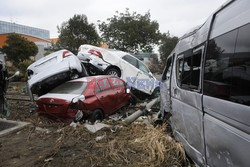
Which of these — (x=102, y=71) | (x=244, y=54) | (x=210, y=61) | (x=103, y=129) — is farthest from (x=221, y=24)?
(x=102, y=71)

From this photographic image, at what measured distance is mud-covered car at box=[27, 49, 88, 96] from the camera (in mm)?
6719

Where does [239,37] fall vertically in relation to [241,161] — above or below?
above

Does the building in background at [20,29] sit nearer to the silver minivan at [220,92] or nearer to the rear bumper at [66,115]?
the rear bumper at [66,115]

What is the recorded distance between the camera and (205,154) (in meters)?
2.68

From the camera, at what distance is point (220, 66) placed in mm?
2416

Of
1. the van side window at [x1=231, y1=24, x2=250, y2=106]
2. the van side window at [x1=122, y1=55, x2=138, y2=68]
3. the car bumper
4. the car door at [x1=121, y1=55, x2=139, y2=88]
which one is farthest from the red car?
the van side window at [x1=231, y1=24, x2=250, y2=106]

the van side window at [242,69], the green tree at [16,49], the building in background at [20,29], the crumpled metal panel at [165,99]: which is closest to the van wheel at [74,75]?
the crumpled metal panel at [165,99]

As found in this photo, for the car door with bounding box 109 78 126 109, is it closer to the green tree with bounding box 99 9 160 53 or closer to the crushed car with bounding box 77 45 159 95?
the crushed car with bounding box 77 45 159 95

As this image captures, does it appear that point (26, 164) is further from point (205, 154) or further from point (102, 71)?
point (102, 71)

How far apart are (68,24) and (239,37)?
28.2m

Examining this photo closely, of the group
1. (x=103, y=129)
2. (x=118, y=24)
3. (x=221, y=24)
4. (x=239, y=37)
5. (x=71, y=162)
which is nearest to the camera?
(x=239, y=37)

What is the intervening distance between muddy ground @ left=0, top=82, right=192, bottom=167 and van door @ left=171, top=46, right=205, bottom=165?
0.36 m

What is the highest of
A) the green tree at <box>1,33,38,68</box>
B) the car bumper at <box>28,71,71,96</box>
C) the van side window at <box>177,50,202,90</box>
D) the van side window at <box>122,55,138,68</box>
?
the green tree at <box>1,33,38,68</box>

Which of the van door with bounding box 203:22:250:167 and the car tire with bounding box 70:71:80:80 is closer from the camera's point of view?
the van door with bounding box 203:22:250:167
